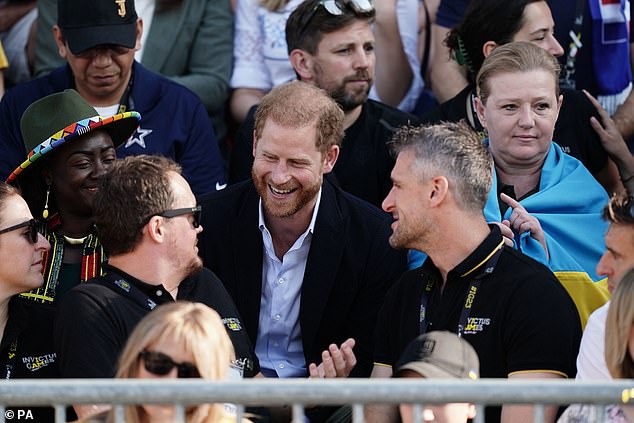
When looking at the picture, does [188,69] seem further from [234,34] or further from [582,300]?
[582,300]

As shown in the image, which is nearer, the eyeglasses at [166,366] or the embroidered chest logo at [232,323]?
the eyeglasses at [166,366]

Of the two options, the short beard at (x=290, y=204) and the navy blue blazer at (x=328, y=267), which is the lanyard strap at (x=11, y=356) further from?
the short beard at (x=290, y=204)

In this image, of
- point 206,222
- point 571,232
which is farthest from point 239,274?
point 571,232

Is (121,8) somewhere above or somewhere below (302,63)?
above

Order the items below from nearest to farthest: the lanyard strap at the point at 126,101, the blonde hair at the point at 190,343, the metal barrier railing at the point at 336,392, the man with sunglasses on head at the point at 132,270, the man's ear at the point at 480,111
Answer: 1. the metal barrier railing at the point at 336,392
2. the blonde hair at the point at 190,343
3. the man with sunglasses on head at the point at 132,270
4. the man's ear at the point at 480,111
5. the lanyard strap at the point at 126,101

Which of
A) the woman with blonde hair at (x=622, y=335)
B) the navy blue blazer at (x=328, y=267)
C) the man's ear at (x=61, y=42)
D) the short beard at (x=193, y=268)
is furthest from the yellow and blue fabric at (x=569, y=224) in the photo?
the man's ear at (x=61, y=42)

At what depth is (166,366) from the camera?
11.2 feet

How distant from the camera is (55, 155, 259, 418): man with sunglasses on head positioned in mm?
4086

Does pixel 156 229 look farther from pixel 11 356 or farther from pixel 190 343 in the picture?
pixel 190 343

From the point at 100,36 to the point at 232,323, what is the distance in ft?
6.31

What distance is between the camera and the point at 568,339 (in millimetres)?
4242

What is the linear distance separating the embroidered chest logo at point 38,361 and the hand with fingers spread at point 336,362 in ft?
3.20

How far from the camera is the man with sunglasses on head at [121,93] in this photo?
19.2 ft

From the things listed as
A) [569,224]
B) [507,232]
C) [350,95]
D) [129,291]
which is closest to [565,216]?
[569,224]
